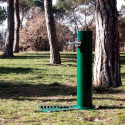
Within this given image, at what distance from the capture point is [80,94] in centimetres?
513

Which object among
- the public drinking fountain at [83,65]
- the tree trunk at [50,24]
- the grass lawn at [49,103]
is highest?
the tree trunk at [50,24]

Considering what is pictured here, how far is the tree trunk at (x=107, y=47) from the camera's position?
24.8ft

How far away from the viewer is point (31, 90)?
747 centimetres

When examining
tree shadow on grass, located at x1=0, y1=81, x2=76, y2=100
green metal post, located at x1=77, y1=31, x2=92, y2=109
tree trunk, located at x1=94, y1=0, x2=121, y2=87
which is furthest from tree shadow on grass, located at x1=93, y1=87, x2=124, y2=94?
green metal post, located at x1=77, y1=31, x2=92, y2=109

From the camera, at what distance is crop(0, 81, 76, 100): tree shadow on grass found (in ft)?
22.3

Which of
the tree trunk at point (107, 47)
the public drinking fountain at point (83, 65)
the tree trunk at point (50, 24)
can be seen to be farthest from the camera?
the tree trunk at point (50, 24)

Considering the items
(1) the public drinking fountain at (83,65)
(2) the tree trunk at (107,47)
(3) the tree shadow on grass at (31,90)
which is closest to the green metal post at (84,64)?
(1) the public drinking fountain at (83,65)

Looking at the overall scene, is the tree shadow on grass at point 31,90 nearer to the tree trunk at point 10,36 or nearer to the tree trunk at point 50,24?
the tree trunk at point 50,24

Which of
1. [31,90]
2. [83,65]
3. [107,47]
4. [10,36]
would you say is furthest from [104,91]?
[10,36]

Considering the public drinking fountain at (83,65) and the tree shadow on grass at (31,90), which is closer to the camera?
the public drinking fountain at (83,65)

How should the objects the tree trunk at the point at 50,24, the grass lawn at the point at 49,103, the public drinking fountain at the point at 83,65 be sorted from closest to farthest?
the grass lawn at the point at 49,103, the public drinking fountain at the point at 83,65, the tree trunk at the point at 50,24

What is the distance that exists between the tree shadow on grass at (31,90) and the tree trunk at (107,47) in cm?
84

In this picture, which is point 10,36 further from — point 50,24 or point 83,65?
point 83,65

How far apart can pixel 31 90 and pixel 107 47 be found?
215 cm
